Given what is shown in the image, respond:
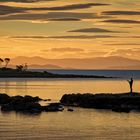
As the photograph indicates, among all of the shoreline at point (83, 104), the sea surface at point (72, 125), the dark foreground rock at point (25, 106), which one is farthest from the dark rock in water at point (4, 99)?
the sea surface at point (72, 125)

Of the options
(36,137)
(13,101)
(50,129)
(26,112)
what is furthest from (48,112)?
(36,137)

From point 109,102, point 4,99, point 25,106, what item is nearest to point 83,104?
point 109,102

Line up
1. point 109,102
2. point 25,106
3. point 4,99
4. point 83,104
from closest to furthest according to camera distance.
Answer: point 25,106 < point 109,102 < point 83,104 < point 4,99

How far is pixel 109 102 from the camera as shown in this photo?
91.3 metres

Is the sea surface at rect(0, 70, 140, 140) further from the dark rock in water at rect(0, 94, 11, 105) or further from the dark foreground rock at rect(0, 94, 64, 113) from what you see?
the dark rock in water at rect(0, 94, 11, 105)

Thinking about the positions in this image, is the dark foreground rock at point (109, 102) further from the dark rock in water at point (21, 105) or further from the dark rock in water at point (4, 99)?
the dark rock in water at point (4, 99)

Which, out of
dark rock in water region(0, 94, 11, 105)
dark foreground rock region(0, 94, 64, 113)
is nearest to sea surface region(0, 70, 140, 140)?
dark foreground rock region(0, 94, 64, 113)

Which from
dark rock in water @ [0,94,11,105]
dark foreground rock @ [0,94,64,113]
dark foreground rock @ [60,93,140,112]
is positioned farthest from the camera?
dark rock in water @ [0,94,11,105]

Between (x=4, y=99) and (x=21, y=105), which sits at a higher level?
(x=4, y=99)

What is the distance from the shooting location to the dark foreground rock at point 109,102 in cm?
8750

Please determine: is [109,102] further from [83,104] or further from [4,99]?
[4,99]

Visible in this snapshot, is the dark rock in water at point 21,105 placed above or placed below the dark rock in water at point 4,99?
below

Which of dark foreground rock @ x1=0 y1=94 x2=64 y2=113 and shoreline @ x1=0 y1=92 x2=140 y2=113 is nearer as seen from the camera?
dark foreground rock @ x1=0 y1=94 x2=64 y2=113

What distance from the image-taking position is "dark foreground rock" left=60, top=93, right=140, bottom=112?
287ft
